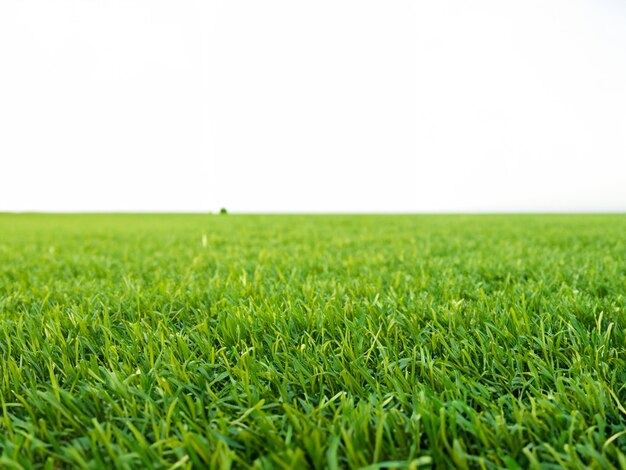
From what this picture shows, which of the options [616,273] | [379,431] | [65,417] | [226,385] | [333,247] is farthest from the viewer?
[333,247]

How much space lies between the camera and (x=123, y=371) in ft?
4.50

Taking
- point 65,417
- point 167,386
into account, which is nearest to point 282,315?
point 167,386

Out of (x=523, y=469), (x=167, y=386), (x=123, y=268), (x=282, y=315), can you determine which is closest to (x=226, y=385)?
(x=167, y=386)

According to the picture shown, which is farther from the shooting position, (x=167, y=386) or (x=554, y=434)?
(x=167, y=386)

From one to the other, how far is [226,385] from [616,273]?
9.78 feet

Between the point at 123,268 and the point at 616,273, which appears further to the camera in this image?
the point at 123,268

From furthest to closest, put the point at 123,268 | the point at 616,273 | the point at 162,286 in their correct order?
the point at 123,268
the point at 616,273
the point at 162,286

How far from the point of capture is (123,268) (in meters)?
3.79

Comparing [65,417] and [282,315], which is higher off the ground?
[282,315]

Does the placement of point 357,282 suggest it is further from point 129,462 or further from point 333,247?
point 333,247

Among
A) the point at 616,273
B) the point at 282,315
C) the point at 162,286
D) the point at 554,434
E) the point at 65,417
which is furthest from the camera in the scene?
the point at 616,273

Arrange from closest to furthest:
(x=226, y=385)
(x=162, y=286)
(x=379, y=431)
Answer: (x=379, y=431)
(x=226, y=385)
(x=162, y=286)

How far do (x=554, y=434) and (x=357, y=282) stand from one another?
64.8 inches

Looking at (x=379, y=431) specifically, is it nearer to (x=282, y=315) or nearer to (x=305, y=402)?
(x=305, y=402)
